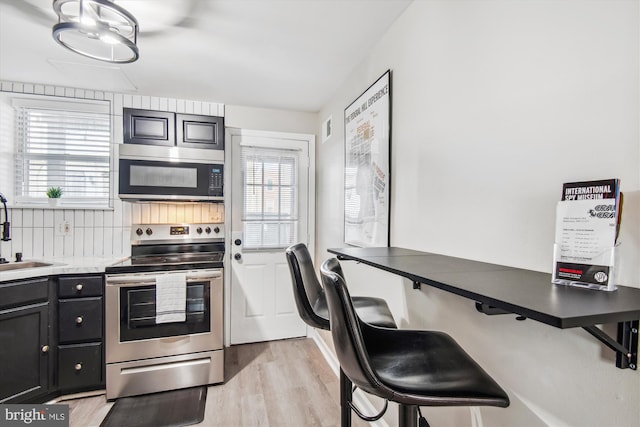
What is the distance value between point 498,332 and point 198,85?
2.81m

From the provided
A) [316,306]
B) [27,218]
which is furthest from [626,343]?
[27,218]

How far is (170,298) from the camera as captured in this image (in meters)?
2.26

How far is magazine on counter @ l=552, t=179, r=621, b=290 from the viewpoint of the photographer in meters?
0.66

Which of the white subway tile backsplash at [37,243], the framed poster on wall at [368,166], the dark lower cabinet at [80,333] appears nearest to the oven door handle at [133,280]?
the dark lower cabinet at [80,333]

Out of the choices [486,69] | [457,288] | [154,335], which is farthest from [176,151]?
[457,288]

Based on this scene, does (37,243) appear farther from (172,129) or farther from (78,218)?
(172,129)

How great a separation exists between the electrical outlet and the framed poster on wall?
8.13 feet

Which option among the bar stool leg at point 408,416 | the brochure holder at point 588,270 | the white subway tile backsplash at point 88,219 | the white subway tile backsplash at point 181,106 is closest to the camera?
the brochure holder at point 588,270

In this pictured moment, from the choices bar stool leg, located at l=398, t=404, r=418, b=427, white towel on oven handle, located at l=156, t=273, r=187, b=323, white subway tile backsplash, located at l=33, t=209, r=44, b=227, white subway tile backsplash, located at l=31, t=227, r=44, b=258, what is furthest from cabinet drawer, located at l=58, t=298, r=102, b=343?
bar stool leg, located at l=398, t=404, r=418, b=427

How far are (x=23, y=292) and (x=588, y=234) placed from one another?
9.53ft

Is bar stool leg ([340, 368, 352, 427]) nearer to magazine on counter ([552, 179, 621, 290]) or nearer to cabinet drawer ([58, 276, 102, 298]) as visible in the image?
magazine on counter ([552, 179, 621, 290])

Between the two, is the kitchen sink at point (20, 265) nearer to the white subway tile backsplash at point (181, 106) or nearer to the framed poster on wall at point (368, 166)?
the white subway tile backsplash at point (181, 106)

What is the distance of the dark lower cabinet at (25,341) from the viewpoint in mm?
1912

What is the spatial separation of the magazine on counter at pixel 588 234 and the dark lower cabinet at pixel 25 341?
2827mm
